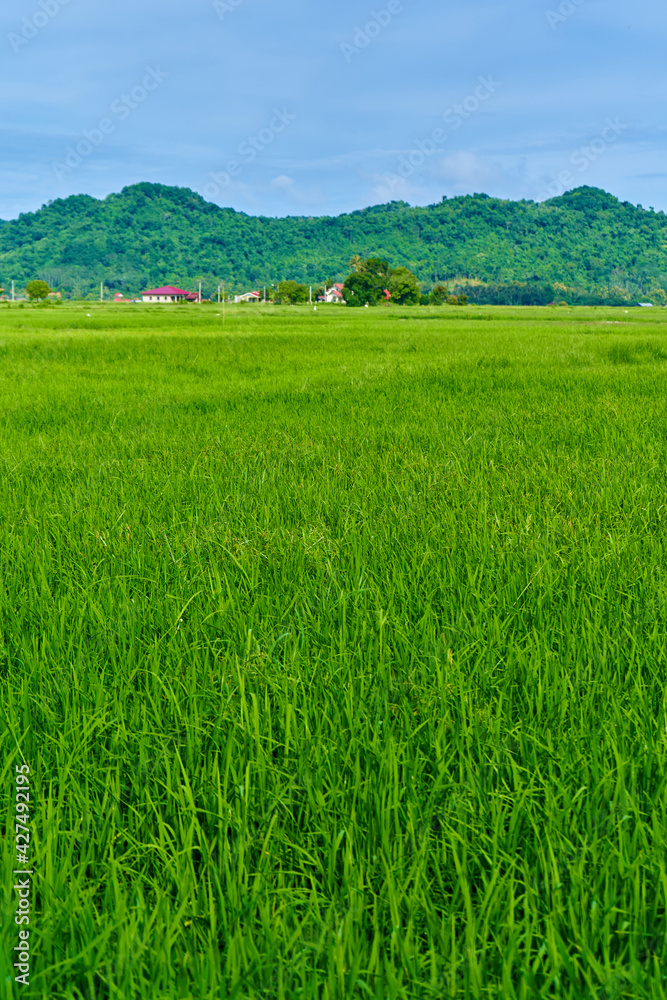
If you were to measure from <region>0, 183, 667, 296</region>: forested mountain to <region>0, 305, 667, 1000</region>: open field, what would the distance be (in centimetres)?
14011

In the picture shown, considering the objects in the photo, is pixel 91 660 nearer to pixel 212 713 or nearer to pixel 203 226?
pixel 212 713

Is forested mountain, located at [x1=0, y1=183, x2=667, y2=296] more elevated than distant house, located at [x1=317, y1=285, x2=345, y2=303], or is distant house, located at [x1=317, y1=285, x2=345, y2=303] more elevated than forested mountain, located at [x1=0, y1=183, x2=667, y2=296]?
forested mountain, located at [x1=0, y1=183, x2=667, y2=296]

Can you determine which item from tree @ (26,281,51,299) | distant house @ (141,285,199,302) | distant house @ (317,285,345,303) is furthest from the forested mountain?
tree @ (26,281,51,299)

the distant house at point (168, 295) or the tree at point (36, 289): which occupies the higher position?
the distant house at point (168, 295)

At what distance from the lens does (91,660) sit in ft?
5.68

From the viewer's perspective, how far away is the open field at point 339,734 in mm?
951

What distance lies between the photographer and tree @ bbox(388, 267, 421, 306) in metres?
96.8

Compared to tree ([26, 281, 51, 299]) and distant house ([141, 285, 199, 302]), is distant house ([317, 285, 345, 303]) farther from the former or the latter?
tree ([26, 281, 51, 299])

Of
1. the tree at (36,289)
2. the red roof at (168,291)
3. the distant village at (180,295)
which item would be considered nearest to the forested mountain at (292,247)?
the red roof at (168,291)

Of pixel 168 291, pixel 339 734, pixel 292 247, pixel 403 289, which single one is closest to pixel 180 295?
pixel 168 291

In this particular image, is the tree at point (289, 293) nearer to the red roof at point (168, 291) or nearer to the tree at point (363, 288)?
the tree at point (363, 288)

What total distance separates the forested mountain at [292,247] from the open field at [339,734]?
460 feet

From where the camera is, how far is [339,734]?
1399mm

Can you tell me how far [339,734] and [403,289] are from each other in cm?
10108
